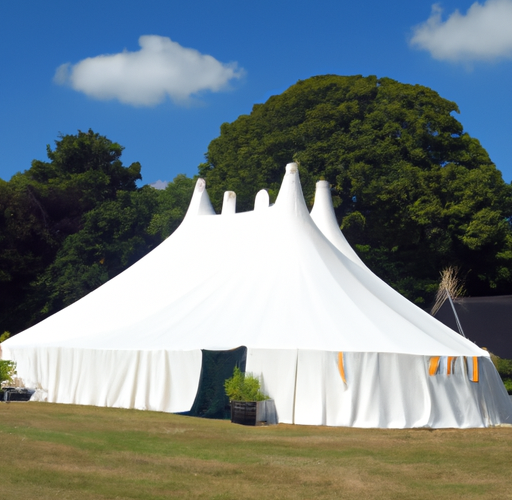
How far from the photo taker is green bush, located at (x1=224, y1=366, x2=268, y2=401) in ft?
39.6

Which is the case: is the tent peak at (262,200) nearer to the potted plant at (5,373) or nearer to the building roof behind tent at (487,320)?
the potted plant at (5,373)

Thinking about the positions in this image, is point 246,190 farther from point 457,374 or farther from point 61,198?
point 457,374

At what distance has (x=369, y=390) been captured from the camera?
1198 cm

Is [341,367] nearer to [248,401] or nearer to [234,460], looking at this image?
[248,401]

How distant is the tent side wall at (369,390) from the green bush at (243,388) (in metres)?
0.30

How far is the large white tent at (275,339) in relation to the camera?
12109 mm

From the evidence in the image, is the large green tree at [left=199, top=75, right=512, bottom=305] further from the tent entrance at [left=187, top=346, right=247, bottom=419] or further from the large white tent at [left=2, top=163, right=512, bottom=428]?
the tent entrance at [left=187, top=346, right=247, bottom=419]

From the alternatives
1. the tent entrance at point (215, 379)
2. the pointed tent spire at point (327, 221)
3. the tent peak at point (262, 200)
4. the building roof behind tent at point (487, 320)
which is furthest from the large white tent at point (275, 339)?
the building roof behind tent at point (487, 320)

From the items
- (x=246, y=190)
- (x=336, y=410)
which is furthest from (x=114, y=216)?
(x=336, y=410)

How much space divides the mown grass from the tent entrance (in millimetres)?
869

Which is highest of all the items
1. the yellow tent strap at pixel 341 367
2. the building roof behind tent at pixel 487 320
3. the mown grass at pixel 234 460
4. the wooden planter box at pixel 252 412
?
the building roof behind tent at pixel 487 320

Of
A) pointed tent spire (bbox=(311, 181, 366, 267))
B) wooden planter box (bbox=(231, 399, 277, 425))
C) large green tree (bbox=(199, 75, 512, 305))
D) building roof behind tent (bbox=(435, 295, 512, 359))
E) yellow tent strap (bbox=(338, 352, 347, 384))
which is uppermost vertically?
large green tree (bbox=(199, 75, 512, 305))

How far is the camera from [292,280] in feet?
47.8

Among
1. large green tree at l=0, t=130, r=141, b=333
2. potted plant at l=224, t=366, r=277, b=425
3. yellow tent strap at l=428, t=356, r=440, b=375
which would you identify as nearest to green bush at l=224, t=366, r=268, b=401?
potted plant at l=224, t=366, r=277, b=425
